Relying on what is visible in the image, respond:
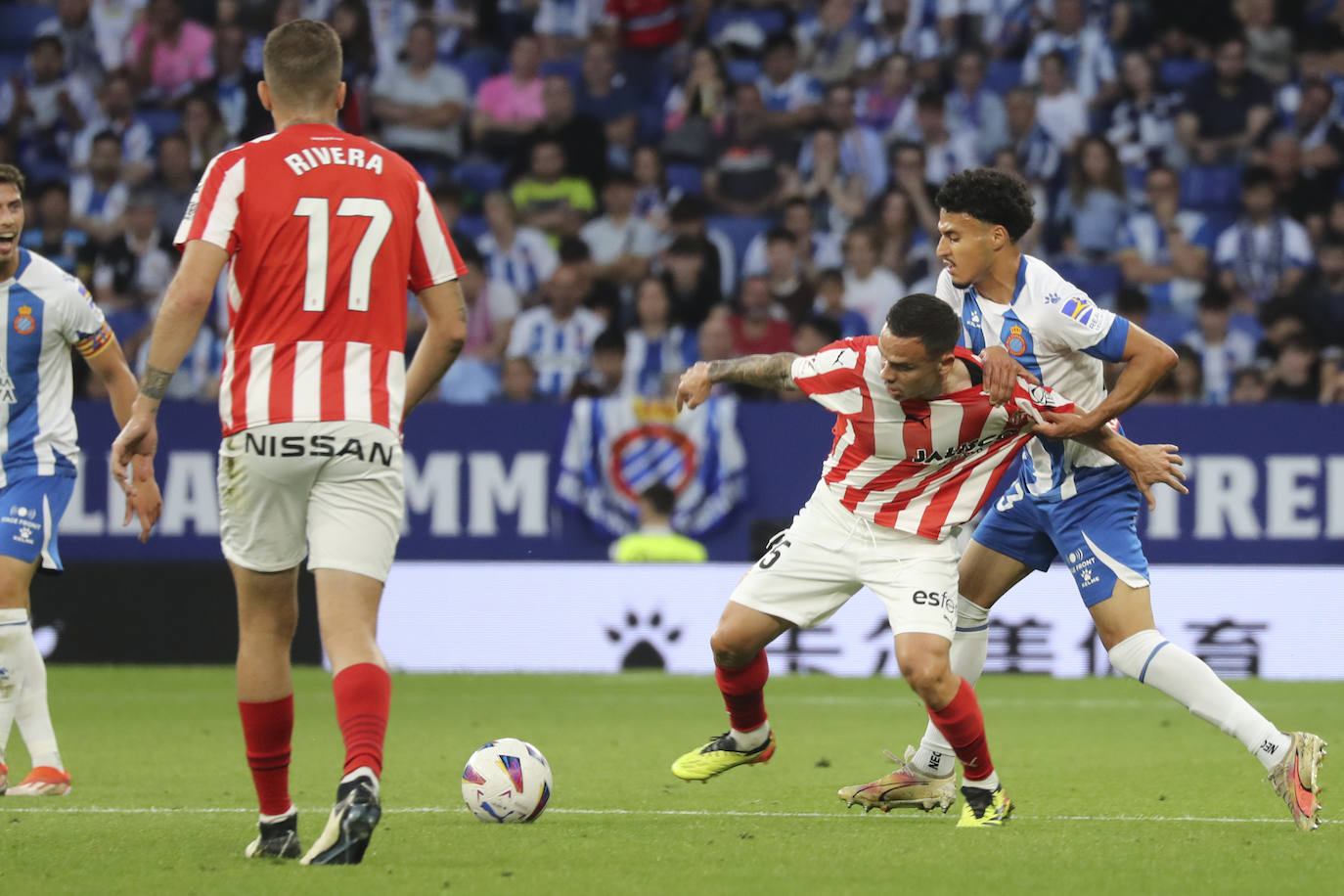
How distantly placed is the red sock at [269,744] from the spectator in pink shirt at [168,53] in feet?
42.5

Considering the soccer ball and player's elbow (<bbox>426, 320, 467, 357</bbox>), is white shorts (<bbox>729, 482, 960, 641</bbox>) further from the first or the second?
player's elbow (<bbox>426, 320, 467, 357</bbox>)

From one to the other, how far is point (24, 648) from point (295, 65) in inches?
120

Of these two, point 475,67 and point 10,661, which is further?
point 475,67

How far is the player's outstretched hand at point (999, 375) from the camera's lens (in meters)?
5.90

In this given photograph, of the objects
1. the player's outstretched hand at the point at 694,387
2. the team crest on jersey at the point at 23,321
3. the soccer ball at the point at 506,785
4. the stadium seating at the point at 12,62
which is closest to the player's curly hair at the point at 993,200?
the player's outstretched hand at the point at 694,387

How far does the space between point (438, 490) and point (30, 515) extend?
608 cm

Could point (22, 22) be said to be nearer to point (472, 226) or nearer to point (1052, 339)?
point (472, 226)

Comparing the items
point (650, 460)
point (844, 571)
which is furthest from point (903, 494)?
point (650, 460)

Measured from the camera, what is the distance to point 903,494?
6.16 metres

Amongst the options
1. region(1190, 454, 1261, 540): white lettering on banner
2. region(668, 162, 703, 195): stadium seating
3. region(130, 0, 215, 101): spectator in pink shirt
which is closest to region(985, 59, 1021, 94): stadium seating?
region(668, 162, 703, 195): stadium seating

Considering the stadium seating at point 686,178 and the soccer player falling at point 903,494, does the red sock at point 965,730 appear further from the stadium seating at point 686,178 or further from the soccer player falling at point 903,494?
the stadium seating at point 686,178

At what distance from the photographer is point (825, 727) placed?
30.8 ft

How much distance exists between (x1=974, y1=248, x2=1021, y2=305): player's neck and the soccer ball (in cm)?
219

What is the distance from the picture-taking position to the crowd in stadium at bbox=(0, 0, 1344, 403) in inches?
570
